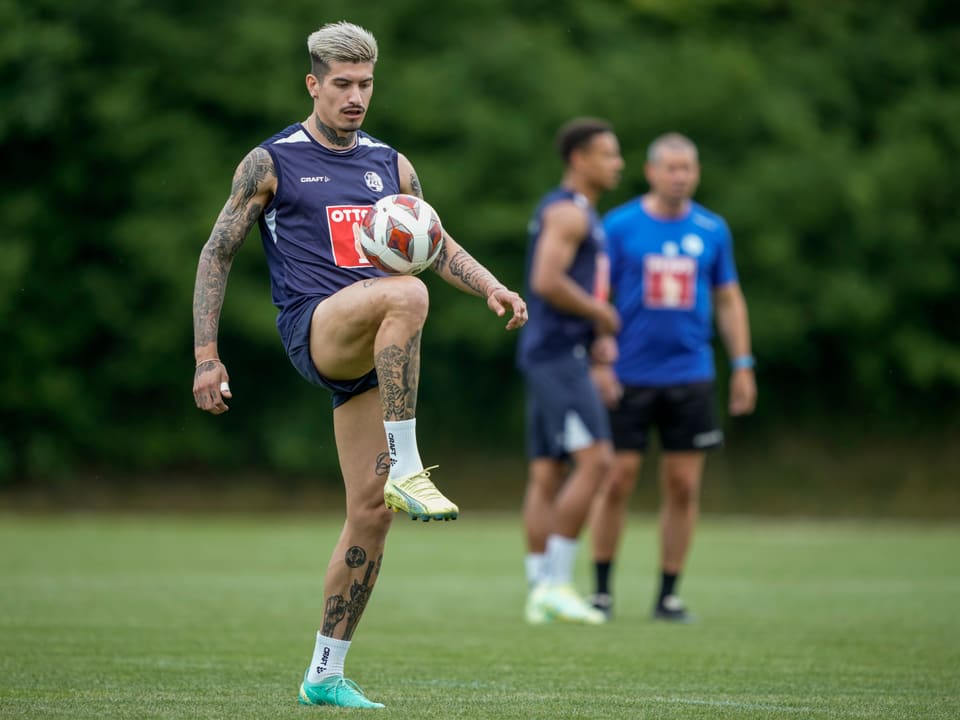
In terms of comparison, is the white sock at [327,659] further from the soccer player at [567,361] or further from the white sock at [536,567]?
the white sock at [536,567]

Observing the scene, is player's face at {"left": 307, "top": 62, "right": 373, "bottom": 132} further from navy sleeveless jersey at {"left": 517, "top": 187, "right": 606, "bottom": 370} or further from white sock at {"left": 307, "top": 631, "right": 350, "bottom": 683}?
navy sleeveless jersey at {"left": 517, "top": 187, "right": 606, "bottom": 370}

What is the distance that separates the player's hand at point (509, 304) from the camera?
4809 millimetres

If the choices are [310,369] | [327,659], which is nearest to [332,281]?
[310,369]

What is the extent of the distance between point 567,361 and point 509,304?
3.88 m

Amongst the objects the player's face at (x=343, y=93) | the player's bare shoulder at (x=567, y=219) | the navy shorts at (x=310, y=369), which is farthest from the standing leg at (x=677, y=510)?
the player's face at (x=343, y=93)

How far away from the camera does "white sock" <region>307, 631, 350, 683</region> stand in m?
5.01

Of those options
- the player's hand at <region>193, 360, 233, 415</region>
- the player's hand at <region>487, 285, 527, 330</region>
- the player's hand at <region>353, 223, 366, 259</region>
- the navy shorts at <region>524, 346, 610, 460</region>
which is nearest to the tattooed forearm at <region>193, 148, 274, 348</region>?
the player's hand at <region>193, 360, 233, 415</region>

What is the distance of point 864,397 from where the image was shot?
23578 millimetres

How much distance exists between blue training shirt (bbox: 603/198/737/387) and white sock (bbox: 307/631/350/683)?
4.34 metres

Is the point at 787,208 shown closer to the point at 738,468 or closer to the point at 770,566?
the point at 738,468

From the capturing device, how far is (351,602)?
5113mm

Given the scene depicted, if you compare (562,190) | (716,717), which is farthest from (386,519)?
(562,190)

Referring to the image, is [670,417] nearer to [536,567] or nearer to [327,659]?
[536,567]

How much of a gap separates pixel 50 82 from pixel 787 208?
11704 millimetres
